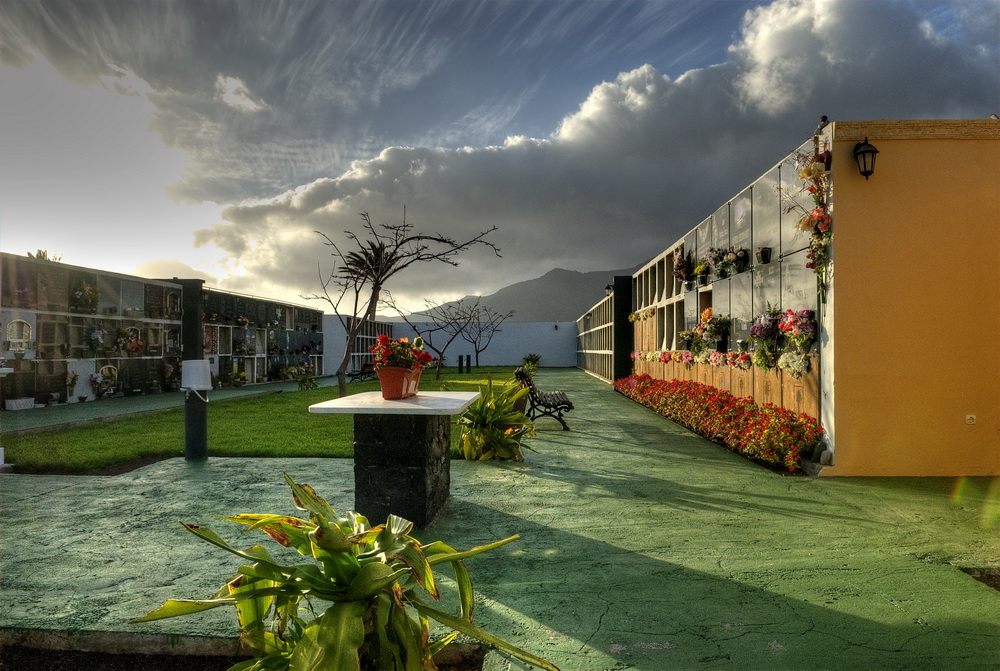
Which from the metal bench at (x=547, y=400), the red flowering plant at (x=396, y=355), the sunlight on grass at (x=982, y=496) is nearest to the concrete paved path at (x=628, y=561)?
the sunlight on grass at (x=982, y=496)

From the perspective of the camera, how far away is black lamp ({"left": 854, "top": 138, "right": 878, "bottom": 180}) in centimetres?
479

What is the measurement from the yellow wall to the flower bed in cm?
34

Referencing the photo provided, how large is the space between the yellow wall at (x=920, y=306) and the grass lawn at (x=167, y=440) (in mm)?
4008

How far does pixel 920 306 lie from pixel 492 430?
3.98 meters

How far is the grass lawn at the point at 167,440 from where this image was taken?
18.6ft

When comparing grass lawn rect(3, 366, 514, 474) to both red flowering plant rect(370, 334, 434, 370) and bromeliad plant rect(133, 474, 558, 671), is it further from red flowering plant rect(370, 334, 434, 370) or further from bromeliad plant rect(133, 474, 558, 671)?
bromeliad plant rect(133, 474, 558, 671)

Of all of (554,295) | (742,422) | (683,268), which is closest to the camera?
(742,422)

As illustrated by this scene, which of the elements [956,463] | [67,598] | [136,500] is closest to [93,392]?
[136,500]

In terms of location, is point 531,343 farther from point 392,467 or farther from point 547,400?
point 392,467

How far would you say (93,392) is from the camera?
1210 centimetres

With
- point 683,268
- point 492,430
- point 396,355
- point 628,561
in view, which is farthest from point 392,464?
point 683,268

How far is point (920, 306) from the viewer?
4.92 metres

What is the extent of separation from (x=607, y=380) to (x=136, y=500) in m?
15.2

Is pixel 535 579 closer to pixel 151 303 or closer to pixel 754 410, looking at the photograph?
pixel 754 410
